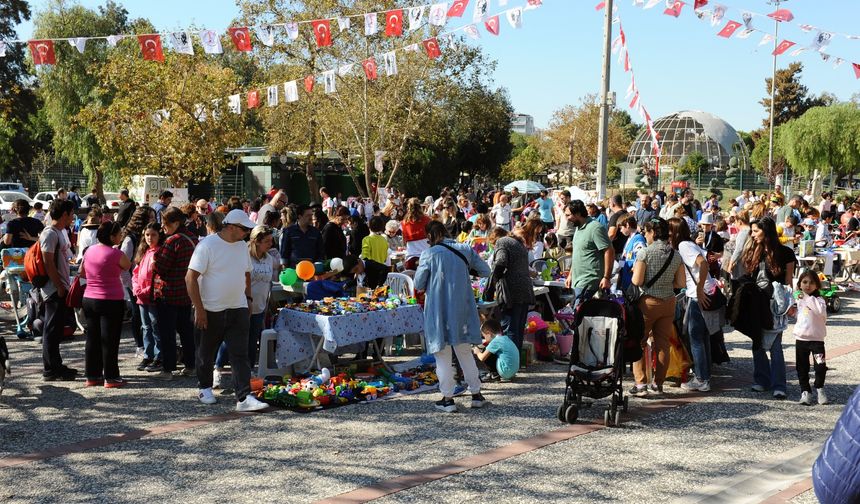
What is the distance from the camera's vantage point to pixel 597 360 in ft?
23.1

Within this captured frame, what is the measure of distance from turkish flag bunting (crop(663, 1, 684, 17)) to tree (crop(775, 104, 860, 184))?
4033 cm

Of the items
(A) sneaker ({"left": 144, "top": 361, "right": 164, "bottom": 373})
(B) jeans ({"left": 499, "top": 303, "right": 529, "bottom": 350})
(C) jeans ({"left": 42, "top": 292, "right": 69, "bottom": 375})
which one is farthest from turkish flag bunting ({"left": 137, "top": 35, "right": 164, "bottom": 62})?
(B) jeans ({"left": 499, "top": 303, "right": 529, "bottom": 350})

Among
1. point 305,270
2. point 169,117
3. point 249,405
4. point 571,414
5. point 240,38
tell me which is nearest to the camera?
point 571,414

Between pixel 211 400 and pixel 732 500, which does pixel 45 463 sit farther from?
pixel 732 500

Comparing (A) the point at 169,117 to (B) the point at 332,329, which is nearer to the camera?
(B) the point at 332,329

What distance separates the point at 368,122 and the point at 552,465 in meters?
25.2

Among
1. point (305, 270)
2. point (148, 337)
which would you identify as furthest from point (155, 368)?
point (305, 270)

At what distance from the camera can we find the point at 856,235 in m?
18.9

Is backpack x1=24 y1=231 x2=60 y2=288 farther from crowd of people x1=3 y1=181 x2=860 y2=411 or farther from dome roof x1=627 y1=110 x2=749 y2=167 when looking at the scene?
dome roof x1=627 y1=110 x2=749 y2=167

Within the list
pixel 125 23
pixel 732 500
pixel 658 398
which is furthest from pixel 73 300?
pixel 125 23

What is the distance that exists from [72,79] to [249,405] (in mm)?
39031

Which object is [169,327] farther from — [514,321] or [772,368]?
[772,368]

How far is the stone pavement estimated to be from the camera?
17.7ft

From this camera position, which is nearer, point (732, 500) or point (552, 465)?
point (732, 500)
